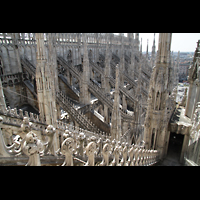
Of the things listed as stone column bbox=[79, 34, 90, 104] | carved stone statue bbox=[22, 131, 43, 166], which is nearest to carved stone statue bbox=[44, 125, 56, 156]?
carved stone statue bbox=[22, 131, 43, 166]

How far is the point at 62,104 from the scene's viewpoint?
1294 centimetres

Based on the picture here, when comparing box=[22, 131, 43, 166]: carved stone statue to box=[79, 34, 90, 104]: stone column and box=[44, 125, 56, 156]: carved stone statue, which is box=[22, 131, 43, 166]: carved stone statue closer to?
box=[44, 125, 56, 156]: carved stone statue

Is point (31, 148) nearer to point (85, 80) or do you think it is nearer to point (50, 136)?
point (50, 136)

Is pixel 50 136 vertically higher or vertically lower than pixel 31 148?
lower

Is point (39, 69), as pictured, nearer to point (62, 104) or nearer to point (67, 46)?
point (62, 104)

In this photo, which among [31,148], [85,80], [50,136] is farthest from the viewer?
[85,80]

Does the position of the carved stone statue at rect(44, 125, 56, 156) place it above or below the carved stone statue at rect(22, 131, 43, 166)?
below

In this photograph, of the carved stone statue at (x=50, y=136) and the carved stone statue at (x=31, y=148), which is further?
the carved stone statue at (x=50, y=136)

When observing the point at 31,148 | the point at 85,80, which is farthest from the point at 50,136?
the point at 85,80

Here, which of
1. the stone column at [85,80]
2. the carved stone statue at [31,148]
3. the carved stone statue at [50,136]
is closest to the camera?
the carved stone statue at [31,148]

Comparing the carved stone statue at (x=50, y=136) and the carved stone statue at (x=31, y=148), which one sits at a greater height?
the carved stone statue at (x=31, y=148)

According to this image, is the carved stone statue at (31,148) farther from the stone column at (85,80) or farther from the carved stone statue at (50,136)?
the stone column at (85,80)

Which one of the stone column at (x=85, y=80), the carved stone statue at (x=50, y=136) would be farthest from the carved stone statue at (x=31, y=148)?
the stone column at (x=85, y=80)

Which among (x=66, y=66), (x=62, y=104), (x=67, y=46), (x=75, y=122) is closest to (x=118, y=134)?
(x=75, y=122)
